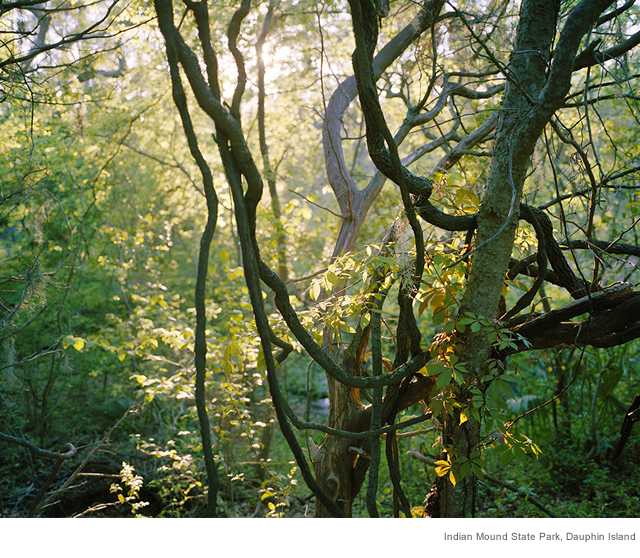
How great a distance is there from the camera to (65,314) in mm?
5930

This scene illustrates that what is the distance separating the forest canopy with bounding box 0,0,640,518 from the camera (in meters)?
1.30

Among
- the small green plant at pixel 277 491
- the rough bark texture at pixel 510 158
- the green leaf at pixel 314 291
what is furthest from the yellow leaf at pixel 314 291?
the small green plant at pixel 277 491

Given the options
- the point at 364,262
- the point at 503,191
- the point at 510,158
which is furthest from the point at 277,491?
the point at 510,158

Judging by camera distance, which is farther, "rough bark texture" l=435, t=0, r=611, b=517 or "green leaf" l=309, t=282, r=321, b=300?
"green leaf" l=309, t=282, r=321, b=300

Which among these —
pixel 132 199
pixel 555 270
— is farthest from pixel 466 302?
pixel 132 199

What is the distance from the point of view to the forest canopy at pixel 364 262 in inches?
51.4

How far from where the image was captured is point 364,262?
172cm

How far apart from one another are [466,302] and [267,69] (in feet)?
12.7

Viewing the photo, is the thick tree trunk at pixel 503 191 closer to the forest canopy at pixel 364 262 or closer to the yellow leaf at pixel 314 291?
the forest canopy at pixel 364 262

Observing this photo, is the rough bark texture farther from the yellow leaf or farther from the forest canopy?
the yellow leaf

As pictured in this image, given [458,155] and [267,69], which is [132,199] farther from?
[458,155]

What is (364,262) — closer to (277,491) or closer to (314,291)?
(314,291)

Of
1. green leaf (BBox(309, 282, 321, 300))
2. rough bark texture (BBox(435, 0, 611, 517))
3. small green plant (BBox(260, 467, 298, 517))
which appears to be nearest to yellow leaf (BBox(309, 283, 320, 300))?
green leaf (BBox(309, 282, 321, 300))

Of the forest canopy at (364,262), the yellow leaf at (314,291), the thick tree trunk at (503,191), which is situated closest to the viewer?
the forest canopy at (364,262)
